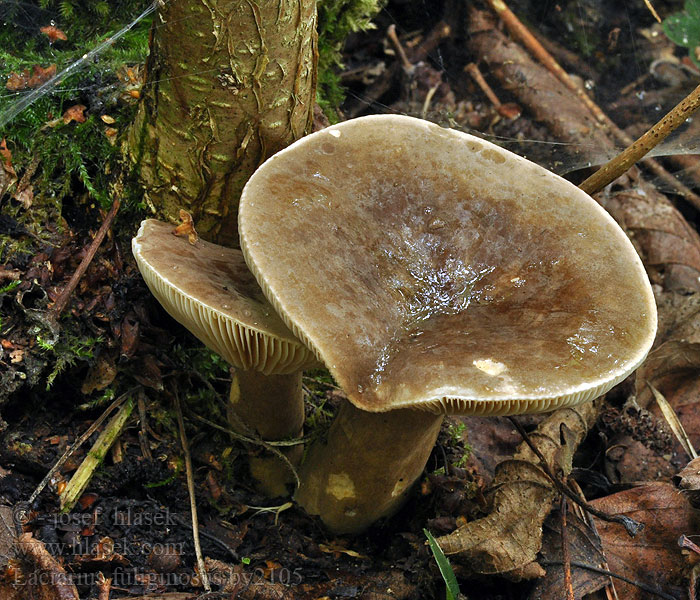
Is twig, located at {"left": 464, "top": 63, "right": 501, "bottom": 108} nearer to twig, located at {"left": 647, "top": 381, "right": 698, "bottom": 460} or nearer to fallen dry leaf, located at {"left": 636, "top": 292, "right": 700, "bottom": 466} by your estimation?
fallen dry leaf, located at {"left": 636, "top": 292, "right": 700, "bottom": 466}

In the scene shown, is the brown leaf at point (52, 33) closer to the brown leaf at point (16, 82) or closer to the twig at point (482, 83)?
the brown leaf at point (16, 82)

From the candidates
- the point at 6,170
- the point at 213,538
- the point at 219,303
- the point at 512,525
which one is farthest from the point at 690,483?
the point at 6,170

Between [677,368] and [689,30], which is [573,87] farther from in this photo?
[677,368]

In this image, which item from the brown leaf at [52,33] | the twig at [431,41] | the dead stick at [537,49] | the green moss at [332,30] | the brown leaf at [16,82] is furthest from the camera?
the twig at [431,41]

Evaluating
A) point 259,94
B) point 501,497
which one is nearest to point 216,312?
point 259,94

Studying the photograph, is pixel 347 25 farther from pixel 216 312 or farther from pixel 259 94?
pixel 216 312

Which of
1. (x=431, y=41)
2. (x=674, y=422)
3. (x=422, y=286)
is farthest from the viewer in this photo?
(x=431, y=41)

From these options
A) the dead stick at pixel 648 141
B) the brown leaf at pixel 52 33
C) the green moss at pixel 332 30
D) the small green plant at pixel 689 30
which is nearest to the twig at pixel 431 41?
the green moss at pixel 332 30
